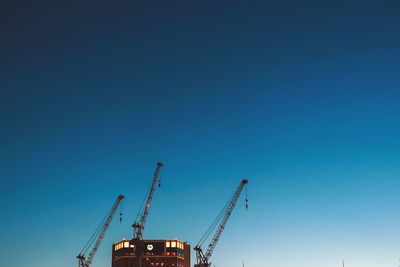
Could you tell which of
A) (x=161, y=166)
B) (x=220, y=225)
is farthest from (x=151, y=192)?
(x=220, y=225)

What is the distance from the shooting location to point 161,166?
194500mm

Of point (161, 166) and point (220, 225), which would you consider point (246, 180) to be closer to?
point (220, 225)

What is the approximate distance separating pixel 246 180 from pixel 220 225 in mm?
23096

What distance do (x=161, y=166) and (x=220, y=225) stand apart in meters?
35.5

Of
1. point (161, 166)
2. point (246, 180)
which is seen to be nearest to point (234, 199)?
point (246, 180)

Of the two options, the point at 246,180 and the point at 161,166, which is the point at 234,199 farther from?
the point at 161,166

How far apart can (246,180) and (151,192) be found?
4052 cm

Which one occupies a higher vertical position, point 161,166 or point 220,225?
point 161,166

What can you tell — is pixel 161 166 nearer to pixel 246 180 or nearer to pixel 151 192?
pixel 151 192

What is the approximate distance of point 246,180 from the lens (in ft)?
632

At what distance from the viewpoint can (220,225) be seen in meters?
199

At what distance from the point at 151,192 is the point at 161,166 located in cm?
1341

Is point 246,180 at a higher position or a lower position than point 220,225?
higher

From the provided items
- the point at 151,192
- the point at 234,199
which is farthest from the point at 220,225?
the point at 151,192
